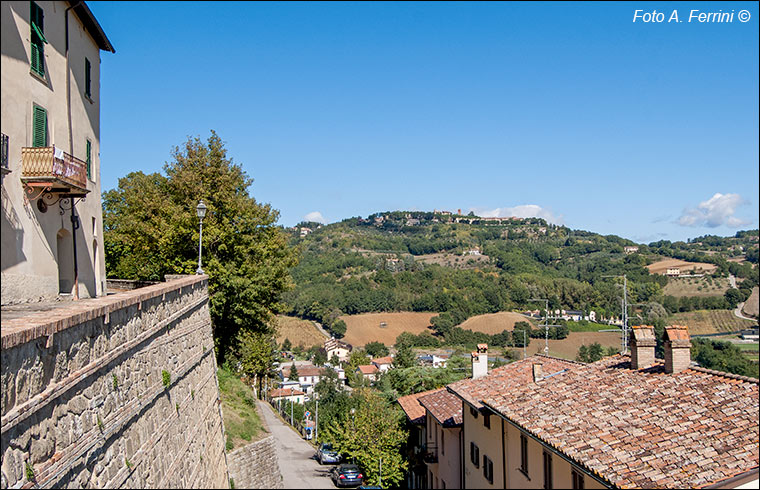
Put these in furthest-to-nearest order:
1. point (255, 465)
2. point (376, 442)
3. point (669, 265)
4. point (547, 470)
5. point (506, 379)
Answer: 1. point (669, 265)
2. point (376, 442)
3. point (255, 465)
4. point (506, 379)
5. point (547, 470)

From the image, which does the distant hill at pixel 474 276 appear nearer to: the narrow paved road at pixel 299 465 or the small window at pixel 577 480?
the narrow paved road at pixel 299 465

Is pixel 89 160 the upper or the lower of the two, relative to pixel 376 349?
upper

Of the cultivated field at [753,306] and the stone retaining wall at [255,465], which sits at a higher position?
the cultivated field at [753,306]

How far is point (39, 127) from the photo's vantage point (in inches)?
508

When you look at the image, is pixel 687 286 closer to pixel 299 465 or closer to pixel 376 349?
pixel 299 465

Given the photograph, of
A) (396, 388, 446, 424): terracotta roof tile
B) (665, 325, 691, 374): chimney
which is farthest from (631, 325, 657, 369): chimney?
(396, 388, 446, 424): terracotta roof tile

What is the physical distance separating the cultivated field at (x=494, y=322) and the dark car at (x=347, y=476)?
64.4 m

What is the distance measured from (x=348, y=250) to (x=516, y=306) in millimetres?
88041

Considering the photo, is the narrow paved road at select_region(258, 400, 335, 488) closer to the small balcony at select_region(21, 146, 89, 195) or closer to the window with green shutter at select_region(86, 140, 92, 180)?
the window with green shutter at select_region(86, 140, 92, 180)

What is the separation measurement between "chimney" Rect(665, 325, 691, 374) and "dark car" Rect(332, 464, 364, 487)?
15.1 meters

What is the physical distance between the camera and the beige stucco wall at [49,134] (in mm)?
11625

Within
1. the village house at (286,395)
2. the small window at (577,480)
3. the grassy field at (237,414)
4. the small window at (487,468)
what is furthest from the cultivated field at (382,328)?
the small window at (487,468)

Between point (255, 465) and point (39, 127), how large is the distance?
33.1 feet

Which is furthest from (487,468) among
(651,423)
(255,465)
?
(255,465)
